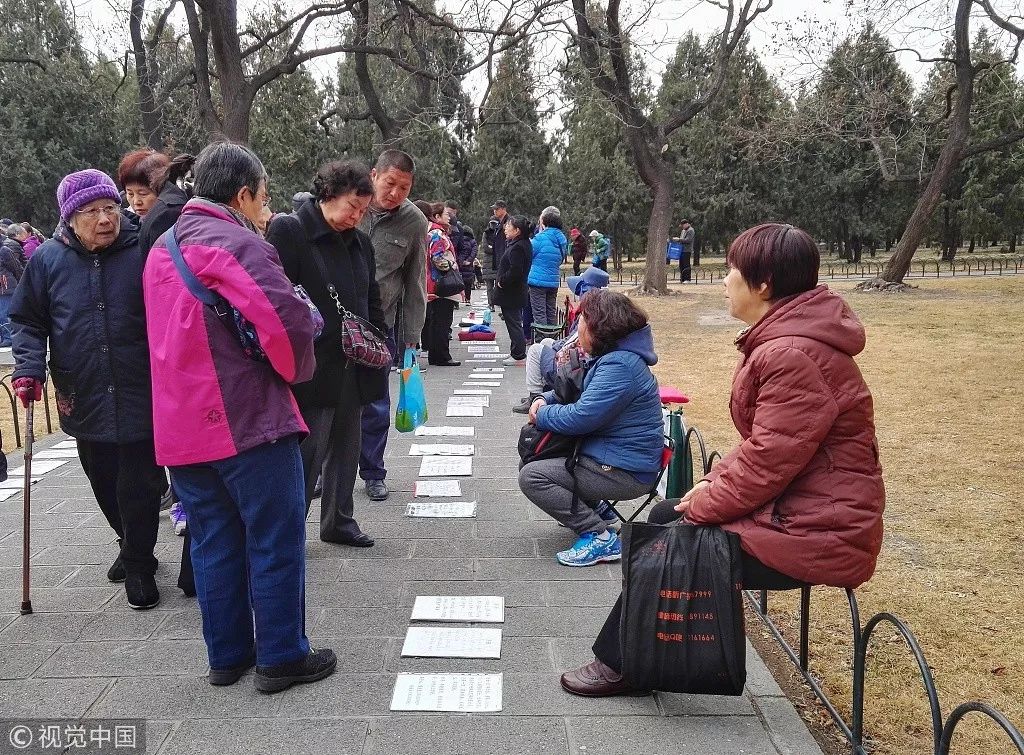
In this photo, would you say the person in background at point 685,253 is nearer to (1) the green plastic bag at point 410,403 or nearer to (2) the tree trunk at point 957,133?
(2) the tree trunk at point 957,133

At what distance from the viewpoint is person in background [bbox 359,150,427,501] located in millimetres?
5191

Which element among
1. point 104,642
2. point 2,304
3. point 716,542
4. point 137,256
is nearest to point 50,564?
point 104,642

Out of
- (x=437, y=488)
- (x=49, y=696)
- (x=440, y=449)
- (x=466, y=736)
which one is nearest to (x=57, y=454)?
(x=440, y=449)

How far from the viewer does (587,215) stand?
35.5 meters

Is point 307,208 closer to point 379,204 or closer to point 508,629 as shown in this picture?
point 379,204

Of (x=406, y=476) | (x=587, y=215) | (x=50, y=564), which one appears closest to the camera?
(x=50, y=564)

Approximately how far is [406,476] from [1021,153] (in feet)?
127

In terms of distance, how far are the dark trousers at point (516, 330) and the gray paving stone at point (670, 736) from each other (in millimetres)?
7863

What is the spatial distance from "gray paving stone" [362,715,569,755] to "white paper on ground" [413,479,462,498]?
2573 millimetres

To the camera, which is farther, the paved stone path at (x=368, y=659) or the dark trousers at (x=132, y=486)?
the dark trousers at (x=132, y=486)

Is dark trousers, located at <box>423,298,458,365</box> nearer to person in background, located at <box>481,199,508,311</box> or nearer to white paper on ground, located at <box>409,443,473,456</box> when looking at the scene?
person in background, located at <box>481,199,508,311</box>

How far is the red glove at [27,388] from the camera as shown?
12.0 ft

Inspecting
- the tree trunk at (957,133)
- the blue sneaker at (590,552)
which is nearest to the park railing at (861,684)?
the blue sneaker at (590,552)

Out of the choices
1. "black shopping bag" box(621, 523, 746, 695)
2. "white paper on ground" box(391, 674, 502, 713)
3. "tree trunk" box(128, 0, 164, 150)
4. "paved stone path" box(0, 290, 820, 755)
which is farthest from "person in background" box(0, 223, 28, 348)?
"black shopping bag" box(621, 523, 746, 695)
